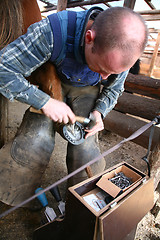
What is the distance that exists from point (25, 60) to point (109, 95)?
767 millimetres

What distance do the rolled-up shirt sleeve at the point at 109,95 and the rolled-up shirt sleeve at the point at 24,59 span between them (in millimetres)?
550

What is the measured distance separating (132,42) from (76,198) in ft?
2.45

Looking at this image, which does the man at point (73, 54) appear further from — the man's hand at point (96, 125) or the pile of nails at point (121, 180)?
the pile of nails at point (121, 180)

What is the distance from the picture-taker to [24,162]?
4.15 feet

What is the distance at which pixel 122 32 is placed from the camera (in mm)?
838

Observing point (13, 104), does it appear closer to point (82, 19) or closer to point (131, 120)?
point (131, 120)

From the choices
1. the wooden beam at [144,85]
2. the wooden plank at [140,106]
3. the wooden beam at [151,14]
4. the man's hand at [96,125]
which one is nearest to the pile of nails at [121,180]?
the man's hand at [96,125]

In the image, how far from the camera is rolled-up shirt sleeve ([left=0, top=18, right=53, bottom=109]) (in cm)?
101

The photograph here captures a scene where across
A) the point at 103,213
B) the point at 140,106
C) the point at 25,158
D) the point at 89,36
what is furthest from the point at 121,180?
the point at 140,106

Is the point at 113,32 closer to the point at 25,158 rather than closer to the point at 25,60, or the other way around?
the point at 25,60

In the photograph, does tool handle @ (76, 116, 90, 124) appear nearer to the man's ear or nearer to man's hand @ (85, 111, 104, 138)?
man's hand @ (85, 111, 104, 138)

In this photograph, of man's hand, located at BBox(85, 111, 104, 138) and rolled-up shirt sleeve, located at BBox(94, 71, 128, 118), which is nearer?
man's hand, located at BBox(85, 111, 104, 138)

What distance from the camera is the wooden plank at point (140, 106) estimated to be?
2.46 metres

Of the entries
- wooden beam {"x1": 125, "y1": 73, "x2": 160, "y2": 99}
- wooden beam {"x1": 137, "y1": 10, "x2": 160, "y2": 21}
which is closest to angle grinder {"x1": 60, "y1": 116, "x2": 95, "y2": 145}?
wooden beam {"x1": 125, "y1": 73, "x2": 160, "y2": 99}
